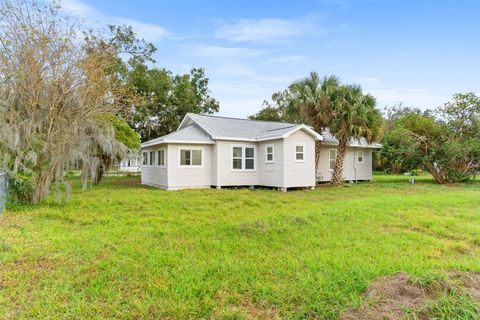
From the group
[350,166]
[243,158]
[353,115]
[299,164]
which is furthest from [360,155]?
[243,158]

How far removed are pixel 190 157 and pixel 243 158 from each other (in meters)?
2.68

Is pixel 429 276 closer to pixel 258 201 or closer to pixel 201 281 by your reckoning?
pixel 201 281

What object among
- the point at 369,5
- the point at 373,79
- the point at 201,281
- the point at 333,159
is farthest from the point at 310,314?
the point at 373,79

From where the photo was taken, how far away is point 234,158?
15055 mm

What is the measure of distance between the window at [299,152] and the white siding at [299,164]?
143 millimetres

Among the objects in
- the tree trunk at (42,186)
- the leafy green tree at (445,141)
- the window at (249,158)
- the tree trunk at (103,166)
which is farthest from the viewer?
the leafy green tree at (445,141)

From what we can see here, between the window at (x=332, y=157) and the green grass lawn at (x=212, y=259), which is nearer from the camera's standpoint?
the green grass lawn at (x=212, y=259)

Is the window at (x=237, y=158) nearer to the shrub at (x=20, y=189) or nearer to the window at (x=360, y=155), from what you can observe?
the window at (x=360, y=155)

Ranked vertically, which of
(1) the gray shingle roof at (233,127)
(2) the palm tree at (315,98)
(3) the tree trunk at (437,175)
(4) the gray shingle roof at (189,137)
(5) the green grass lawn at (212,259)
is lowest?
(5) the green grass lawn at (212,259)

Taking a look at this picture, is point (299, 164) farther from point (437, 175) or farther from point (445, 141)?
point (445, 141)

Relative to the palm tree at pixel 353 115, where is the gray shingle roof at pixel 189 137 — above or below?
below

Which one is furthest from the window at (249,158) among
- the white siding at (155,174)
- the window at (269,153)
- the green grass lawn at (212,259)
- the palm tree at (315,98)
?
the green grass lawn at (212,259)

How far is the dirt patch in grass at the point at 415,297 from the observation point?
265 cm

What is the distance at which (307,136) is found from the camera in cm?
1455
